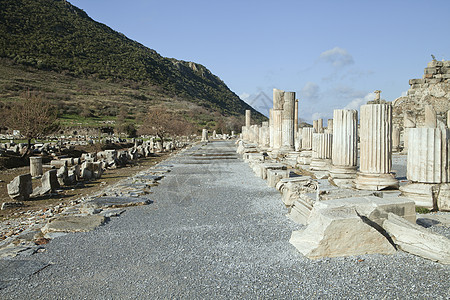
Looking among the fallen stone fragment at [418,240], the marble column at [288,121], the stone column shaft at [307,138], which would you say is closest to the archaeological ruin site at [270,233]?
the fallen stone fragment at [418,240]

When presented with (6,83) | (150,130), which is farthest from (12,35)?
(150,130)

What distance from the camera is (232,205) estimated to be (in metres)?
7.58

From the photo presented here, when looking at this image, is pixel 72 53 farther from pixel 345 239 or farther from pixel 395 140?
pixel 345 239

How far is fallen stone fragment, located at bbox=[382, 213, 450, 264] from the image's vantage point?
4.01 meters

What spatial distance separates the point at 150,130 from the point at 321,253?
29.2 m

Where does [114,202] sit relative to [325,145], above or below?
below

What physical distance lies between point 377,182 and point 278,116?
10.9 meters

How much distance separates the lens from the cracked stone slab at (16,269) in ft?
13.1

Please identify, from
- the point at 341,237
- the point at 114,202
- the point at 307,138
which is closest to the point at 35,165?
the point at 114,202

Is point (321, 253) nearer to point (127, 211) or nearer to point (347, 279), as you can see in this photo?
point (347, 279)

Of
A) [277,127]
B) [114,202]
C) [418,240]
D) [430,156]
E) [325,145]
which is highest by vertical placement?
[277,127]

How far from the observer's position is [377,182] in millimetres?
7117

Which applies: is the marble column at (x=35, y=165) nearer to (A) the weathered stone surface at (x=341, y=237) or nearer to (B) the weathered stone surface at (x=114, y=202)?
(B) the weathered stone surface at (x=114, y=202)

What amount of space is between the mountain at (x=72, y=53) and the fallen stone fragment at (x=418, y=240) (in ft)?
181
